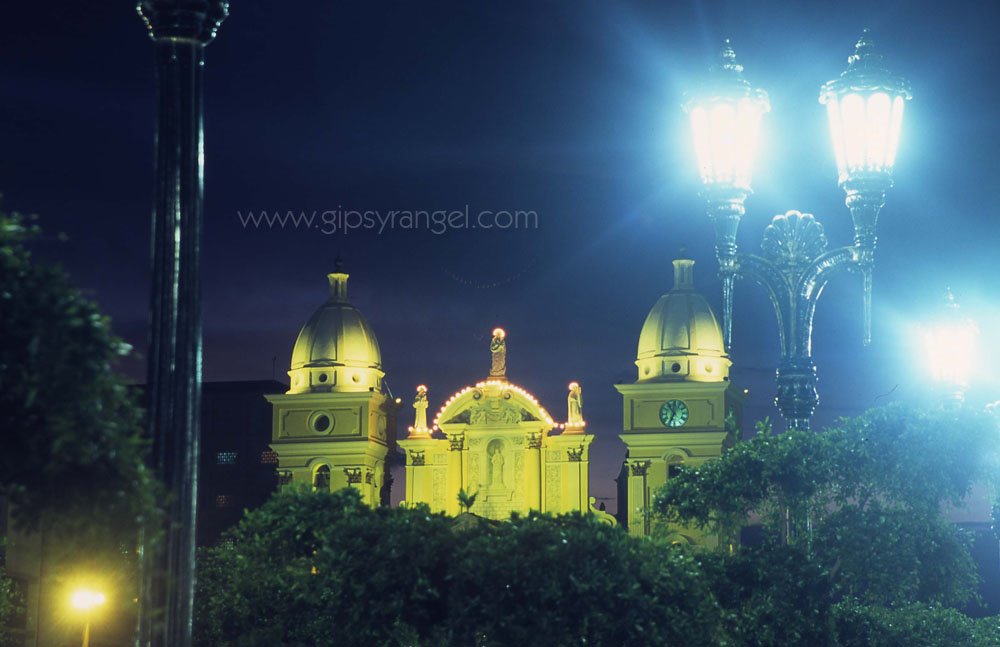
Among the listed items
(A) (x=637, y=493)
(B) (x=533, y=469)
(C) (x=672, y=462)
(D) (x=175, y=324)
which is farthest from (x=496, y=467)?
(D) (x=175, y=324)

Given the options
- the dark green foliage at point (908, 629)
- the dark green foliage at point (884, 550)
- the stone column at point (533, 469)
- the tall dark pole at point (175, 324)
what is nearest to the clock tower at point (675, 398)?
the stone column at point (533, 469)

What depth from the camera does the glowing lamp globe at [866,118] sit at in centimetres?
2862

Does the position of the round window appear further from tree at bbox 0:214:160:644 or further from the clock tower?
tree at bbox 0:214:160:644

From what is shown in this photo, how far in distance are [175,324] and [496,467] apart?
76719mm

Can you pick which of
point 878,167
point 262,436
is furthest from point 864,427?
point 262,436

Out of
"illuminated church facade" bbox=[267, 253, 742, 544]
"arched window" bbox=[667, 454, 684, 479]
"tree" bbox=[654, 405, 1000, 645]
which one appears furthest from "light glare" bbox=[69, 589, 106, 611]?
"arched window" bbox=[667, 454, 684, 479]

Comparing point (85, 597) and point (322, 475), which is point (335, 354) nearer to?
point (322, 475)

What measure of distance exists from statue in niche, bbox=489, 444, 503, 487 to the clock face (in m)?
8.99

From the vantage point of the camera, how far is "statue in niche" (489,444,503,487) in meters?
91.5

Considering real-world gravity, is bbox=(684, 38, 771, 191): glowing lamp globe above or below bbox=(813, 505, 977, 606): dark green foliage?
above

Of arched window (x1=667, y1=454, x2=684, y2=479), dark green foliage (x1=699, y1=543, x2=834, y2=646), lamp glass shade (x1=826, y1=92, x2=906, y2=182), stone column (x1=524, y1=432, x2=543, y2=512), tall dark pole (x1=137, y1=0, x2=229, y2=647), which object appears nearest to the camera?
tall dark pole (x1=137, y1=0, x2=229, y2=647)

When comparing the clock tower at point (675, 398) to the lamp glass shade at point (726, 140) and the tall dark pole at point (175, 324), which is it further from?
the tall dark pole at point (175, 324)

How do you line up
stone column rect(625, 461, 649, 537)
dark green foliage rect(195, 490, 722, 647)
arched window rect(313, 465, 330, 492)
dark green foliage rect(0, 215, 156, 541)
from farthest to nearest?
arched window rect(313, 465, 330, 492)
stone column rect(625, 461, 649, 537)
dark green foliage rect(195, 490, 722, 647)
dark green foliage rect(0, 215, 156, 541)

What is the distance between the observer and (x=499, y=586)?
128 ft
